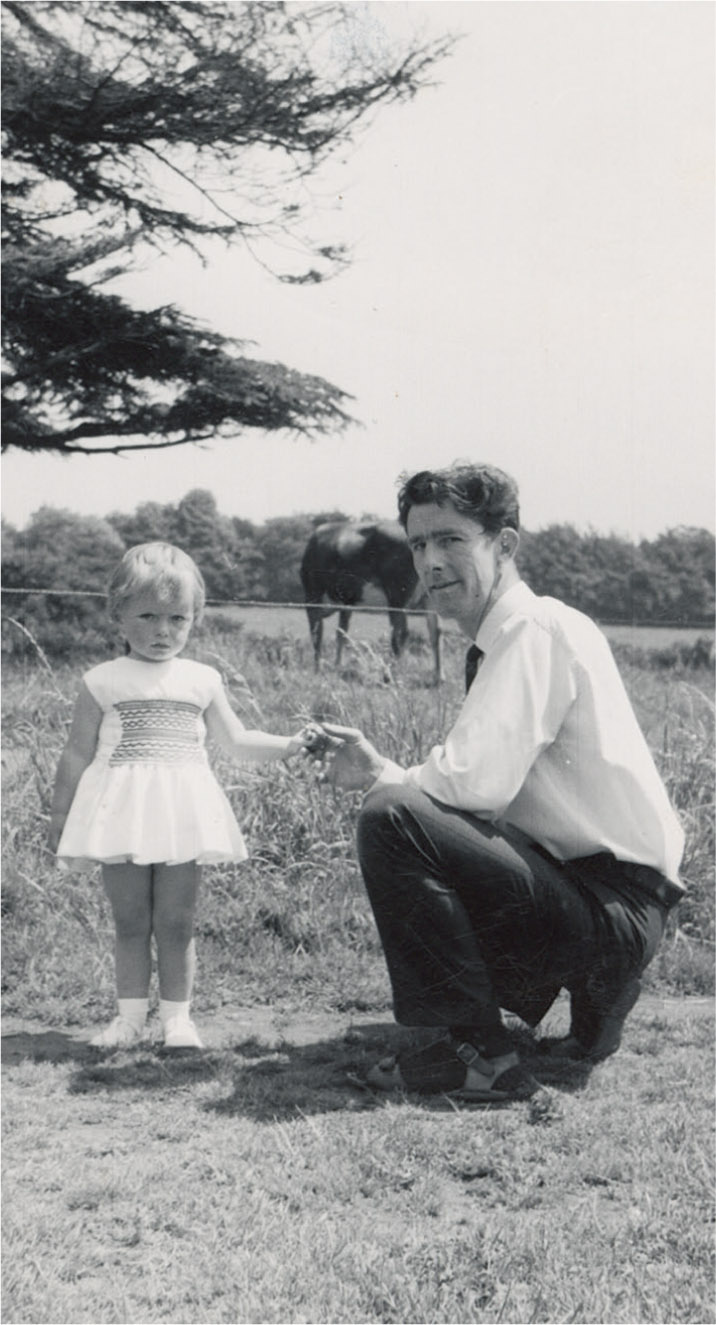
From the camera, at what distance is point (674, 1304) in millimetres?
2109

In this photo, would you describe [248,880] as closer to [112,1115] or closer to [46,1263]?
[112,1115]

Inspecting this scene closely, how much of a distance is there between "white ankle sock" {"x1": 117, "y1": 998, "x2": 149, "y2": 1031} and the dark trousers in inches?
31.0

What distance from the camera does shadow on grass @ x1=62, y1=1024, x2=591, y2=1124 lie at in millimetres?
3062

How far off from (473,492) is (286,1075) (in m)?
1.48

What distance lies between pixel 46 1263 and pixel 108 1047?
1302 millimetres

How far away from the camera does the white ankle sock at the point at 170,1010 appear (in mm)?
3613

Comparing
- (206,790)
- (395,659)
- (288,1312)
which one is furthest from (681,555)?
(288,1312)

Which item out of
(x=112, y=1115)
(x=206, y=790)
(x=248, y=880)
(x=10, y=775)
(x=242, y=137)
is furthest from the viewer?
(x=242, y=137)

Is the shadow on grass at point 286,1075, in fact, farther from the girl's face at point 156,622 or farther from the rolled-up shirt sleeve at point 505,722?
the girl's face at point 156,622

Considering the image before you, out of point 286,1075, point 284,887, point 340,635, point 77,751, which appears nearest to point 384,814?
point 286,1075

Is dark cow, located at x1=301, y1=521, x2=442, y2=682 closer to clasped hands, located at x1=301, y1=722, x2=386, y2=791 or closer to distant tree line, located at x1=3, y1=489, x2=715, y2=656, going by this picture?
distant tree line, located at x1=3, y1=489, x2=715, y2=656

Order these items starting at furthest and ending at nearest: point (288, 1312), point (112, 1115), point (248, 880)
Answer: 1. point (248, 880)
2. point (112, 1115)
3. point (288, 1312)

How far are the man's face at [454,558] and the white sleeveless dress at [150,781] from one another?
88cm

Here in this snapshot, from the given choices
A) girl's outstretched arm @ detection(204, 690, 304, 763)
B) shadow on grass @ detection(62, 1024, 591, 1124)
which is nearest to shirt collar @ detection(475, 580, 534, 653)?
girl's outstretched arm @ detection(204, 690, 304, 763)
